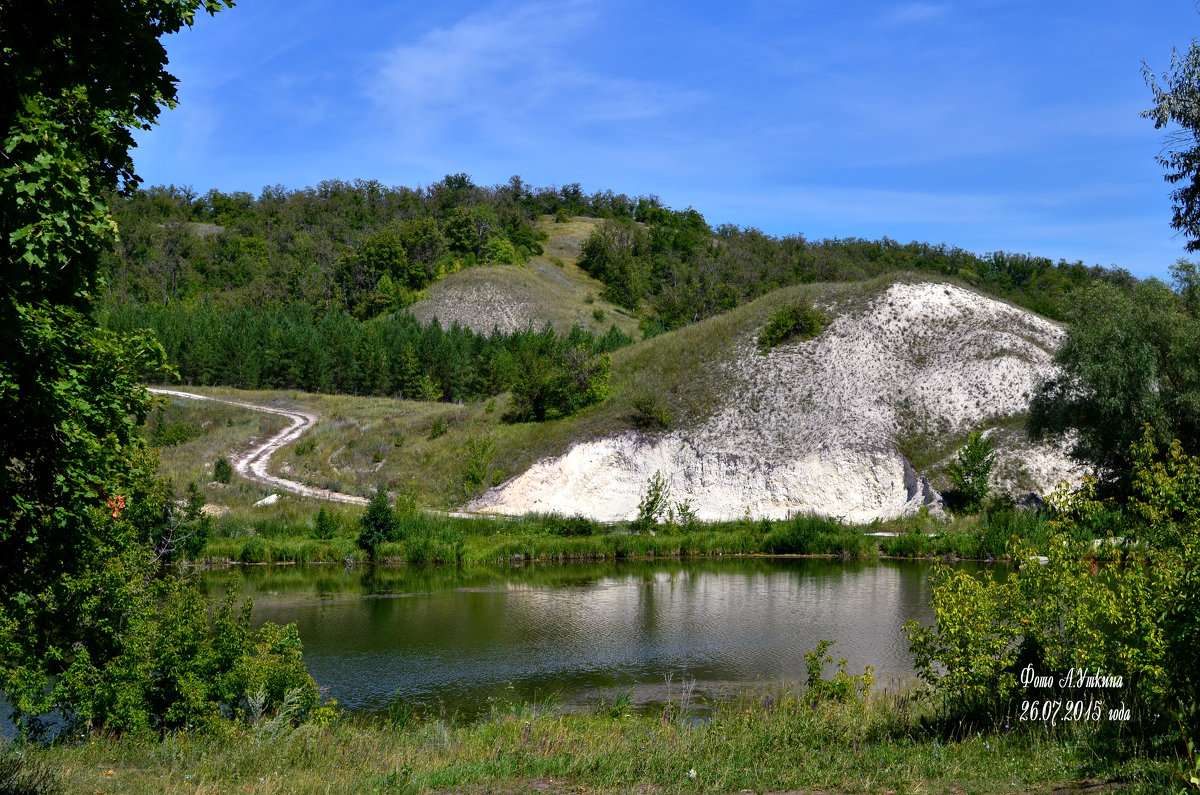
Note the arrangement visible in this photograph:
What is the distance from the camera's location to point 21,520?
9523 mm

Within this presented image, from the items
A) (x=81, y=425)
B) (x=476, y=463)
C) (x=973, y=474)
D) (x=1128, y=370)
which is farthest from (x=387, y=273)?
(x=81, y=425)

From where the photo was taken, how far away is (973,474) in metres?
45.4

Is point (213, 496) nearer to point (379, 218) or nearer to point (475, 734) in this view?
point (475, 734)

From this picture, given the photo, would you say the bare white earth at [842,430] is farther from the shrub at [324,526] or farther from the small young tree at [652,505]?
the shrub at [324,526]

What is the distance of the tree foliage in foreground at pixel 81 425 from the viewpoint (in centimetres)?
A: 738

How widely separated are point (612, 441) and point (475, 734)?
40.7 metres

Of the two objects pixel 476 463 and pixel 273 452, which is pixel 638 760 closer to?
pixel 476 463

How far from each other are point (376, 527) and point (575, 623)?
54.1 ft

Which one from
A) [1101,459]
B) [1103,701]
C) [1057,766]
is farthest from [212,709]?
[1101,459]

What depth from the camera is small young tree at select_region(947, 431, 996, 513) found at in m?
45.2

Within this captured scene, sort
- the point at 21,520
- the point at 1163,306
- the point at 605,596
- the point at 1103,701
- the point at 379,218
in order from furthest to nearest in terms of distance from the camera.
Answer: the point at 379,218, the point at 1163,306, the point at 605,596, the point at 1103,701, the point at 21,520

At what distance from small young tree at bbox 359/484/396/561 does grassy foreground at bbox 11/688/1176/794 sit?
28.3 meters

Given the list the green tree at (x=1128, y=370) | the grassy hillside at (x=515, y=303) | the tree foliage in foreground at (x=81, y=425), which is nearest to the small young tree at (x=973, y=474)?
the green tree at (x=1128, y=370)

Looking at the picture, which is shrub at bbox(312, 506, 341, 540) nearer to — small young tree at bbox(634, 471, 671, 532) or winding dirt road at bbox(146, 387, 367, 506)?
winding dirt road at bbox(146, 387, 367, 506)
